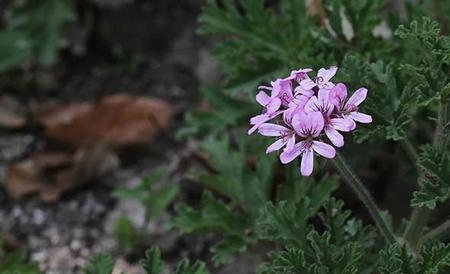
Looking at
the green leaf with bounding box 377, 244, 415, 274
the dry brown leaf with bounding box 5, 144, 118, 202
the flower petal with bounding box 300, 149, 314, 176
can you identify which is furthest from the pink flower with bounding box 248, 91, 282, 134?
the dry brown leaf with bounding box 5, 144, 118, 202

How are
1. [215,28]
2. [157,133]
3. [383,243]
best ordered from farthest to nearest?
[157,133] < [215,28] < [383,243]

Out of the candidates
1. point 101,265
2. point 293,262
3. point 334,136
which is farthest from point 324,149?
point 101,265

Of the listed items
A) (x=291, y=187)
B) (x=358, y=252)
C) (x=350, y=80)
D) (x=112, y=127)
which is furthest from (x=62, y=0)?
(x=358, y=252)

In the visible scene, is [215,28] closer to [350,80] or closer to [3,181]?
[350,80]

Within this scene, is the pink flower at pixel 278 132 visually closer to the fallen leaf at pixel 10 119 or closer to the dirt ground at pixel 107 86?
the dirt ground at pixel 107 86

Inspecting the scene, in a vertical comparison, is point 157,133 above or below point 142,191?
above

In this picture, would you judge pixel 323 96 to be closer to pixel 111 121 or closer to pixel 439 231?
pixel 439 231
